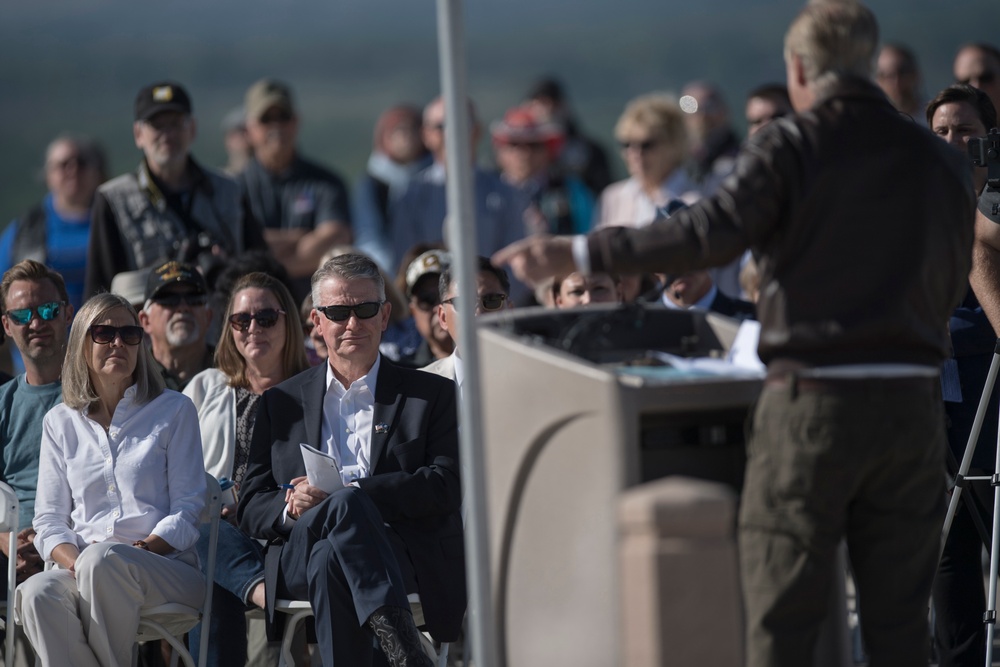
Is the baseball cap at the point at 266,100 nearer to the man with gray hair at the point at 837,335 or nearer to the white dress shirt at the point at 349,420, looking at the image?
the white dress shirt at the point at 349,420

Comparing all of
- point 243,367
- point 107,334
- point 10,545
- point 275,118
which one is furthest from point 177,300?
point 275,118

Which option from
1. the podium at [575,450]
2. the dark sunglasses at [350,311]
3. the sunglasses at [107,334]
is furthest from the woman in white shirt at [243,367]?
the podium at [575,450]

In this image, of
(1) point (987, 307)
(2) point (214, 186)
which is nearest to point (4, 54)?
(2) point (214, 186)

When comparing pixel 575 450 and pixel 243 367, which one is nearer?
pixel 575 450

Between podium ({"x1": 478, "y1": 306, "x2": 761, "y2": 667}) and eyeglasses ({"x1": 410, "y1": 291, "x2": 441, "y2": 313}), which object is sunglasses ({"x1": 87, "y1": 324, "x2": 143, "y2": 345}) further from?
podium ({"x1": 478, "y1": 306, "x2": 761, "y2": 667})

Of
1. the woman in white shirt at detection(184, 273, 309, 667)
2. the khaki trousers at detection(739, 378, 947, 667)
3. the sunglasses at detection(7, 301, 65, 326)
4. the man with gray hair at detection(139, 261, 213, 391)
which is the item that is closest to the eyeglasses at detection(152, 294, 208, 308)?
the man with gray hair at detection(139, 261, 213, 391)

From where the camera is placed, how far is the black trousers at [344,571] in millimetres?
4770

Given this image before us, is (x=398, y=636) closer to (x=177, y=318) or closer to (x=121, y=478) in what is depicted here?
(x=121, y=478)

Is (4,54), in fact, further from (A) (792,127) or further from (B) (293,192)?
(A) (792,127)

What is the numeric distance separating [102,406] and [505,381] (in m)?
2.34

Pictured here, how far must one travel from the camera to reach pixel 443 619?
16.6 feet

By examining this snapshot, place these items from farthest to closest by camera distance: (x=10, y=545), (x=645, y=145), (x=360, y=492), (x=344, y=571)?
1. (x=645, y=145)
2. (x=10, y=545)
3. (x=360, y=492)
4. (x=344, y=571)

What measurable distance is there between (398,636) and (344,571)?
12.0 inches

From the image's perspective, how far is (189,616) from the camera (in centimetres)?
525
